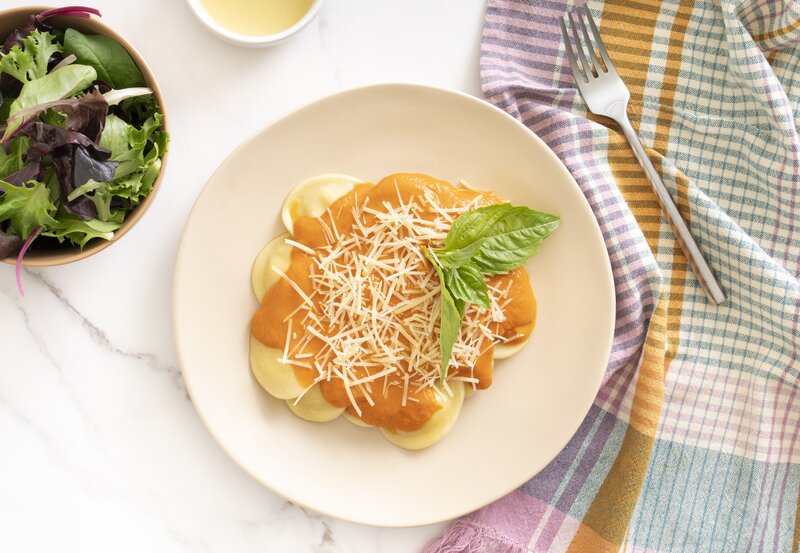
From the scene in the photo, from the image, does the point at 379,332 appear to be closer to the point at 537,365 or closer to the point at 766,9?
the point at 537,365

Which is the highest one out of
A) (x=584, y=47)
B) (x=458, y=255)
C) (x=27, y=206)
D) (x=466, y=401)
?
(x=27, y=206)

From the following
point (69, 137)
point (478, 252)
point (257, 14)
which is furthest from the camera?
point (257, 14)

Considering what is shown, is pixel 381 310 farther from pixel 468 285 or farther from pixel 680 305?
pixel 680 305

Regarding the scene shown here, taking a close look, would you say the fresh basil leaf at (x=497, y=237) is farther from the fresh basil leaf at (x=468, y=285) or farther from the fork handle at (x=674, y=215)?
the fork handle at (x=674, y=215)

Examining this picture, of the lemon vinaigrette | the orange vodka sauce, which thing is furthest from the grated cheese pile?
the lemon vinaigrette

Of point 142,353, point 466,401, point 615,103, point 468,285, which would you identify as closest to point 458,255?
point 468,285

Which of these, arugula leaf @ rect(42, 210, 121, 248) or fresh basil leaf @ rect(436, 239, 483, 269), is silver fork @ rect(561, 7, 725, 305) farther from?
arugula leaf @ rect(42, 210, 121, 248)
